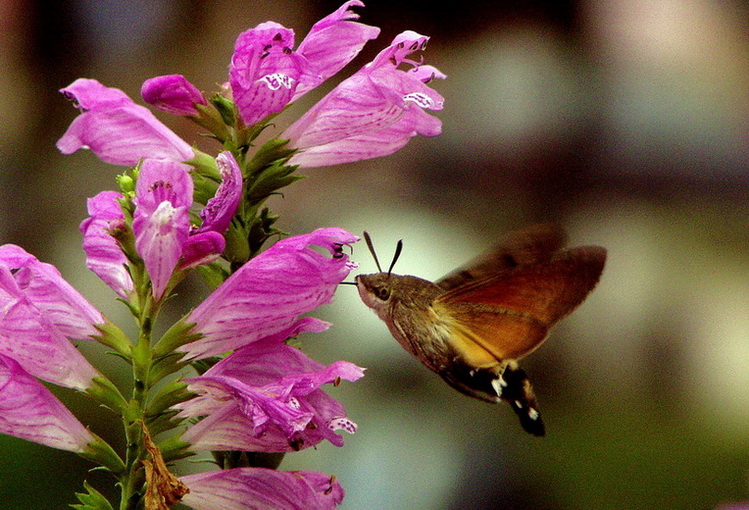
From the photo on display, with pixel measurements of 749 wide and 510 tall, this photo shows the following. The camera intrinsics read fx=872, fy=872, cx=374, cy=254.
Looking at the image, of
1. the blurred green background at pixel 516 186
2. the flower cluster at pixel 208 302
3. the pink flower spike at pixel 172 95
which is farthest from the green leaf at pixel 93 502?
the blurred green background at pixel 516 186

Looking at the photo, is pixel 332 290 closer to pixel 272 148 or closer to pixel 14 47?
pixel 272 148

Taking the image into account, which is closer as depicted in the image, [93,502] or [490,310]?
[93,502]

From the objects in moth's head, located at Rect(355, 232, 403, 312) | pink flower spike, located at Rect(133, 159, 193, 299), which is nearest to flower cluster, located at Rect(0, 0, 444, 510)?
pink flower spike, located at Rect(133, 159, 193, 299)

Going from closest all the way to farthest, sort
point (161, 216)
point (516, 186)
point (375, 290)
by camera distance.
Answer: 1. point (161, 216)
2. point (375, 290)
3. point (516, 186)

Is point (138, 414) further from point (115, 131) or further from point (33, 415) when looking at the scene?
point (115, 131)

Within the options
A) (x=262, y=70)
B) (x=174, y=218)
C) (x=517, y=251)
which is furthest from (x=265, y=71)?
(x=517, y=251)

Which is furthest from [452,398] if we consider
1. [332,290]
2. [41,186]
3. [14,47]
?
[332,290]

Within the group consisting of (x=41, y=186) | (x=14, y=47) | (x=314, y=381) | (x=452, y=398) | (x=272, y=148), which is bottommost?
(x=452, y=398)

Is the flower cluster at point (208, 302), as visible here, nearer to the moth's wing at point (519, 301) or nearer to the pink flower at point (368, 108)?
the pink flower at point (368, 108)
